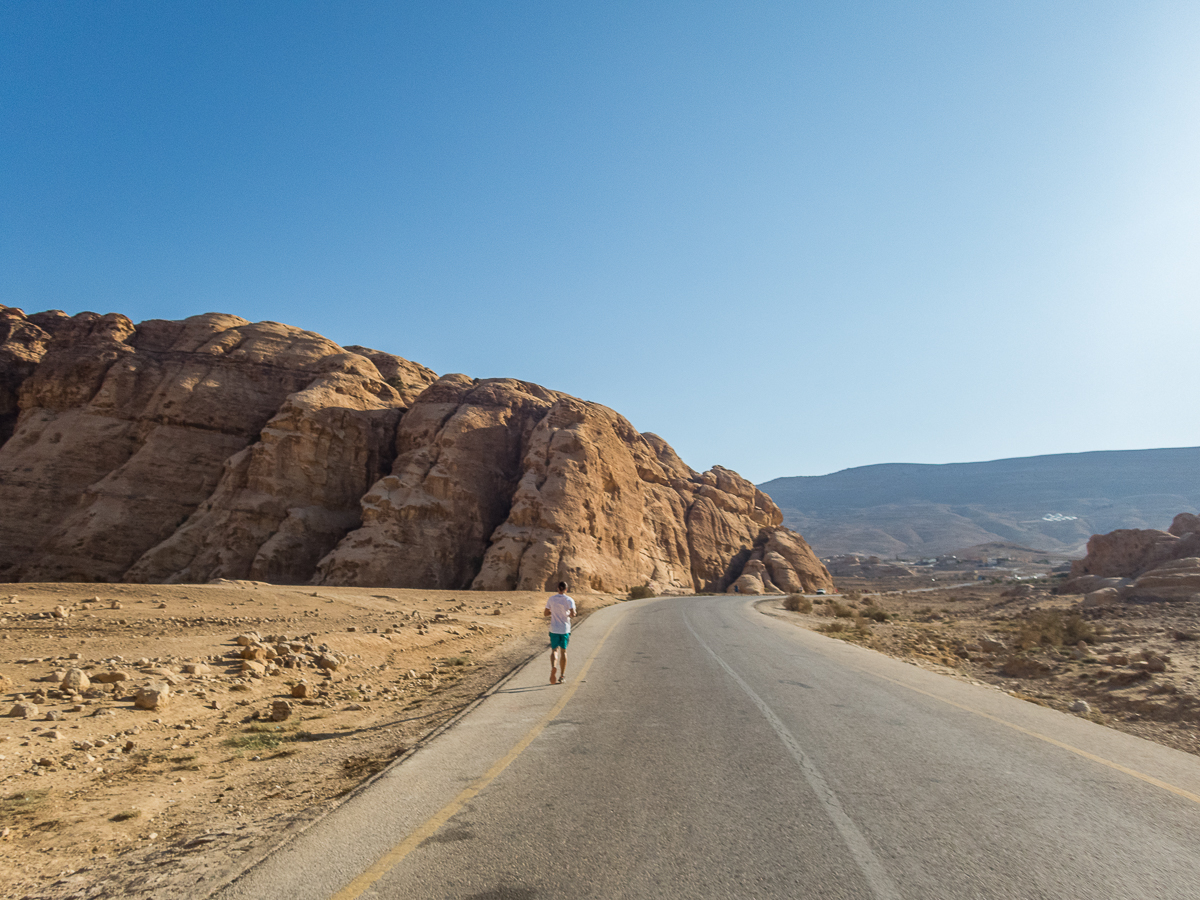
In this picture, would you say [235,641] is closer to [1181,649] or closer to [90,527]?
[1181,649]

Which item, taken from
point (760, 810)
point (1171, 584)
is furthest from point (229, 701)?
point (1171, 584)

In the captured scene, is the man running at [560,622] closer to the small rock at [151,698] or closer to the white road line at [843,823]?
the white road line at [843,823]

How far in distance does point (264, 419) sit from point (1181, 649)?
178 feet

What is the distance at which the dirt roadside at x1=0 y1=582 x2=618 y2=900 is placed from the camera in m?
4.44

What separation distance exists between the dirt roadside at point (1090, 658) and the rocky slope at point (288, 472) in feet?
80.6

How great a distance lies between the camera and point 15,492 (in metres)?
41.4

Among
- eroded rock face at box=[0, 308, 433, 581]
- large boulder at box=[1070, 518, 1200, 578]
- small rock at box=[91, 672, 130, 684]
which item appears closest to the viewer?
small rock at box=[91, 672, 130, 684]

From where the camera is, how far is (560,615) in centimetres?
1095

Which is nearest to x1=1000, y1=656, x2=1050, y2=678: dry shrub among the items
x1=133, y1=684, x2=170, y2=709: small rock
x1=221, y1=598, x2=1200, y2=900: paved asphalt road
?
x1=221, y1=598, x2=1200, y2=900: paved asphalt road

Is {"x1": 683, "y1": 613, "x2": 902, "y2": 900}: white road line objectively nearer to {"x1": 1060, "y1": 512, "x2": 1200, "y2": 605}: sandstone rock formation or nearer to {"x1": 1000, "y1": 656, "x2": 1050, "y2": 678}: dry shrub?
{"x1": 1000, "y1": 656, "x2": 1050, "y2": 678}: dry shrub

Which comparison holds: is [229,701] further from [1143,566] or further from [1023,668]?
[1143,566]

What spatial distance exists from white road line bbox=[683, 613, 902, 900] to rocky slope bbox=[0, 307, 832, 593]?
35.1m

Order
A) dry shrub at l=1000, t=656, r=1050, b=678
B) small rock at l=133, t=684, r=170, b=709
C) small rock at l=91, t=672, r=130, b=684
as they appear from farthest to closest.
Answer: dry shrub at l=1000, t=656, r=1050, b=678 → small rock at l=91, t=672, r=130, b=684 → small rock at l=133, t=684, r=170, b=709

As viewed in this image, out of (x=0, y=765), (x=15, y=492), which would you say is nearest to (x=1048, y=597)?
(x=0, y=765)
